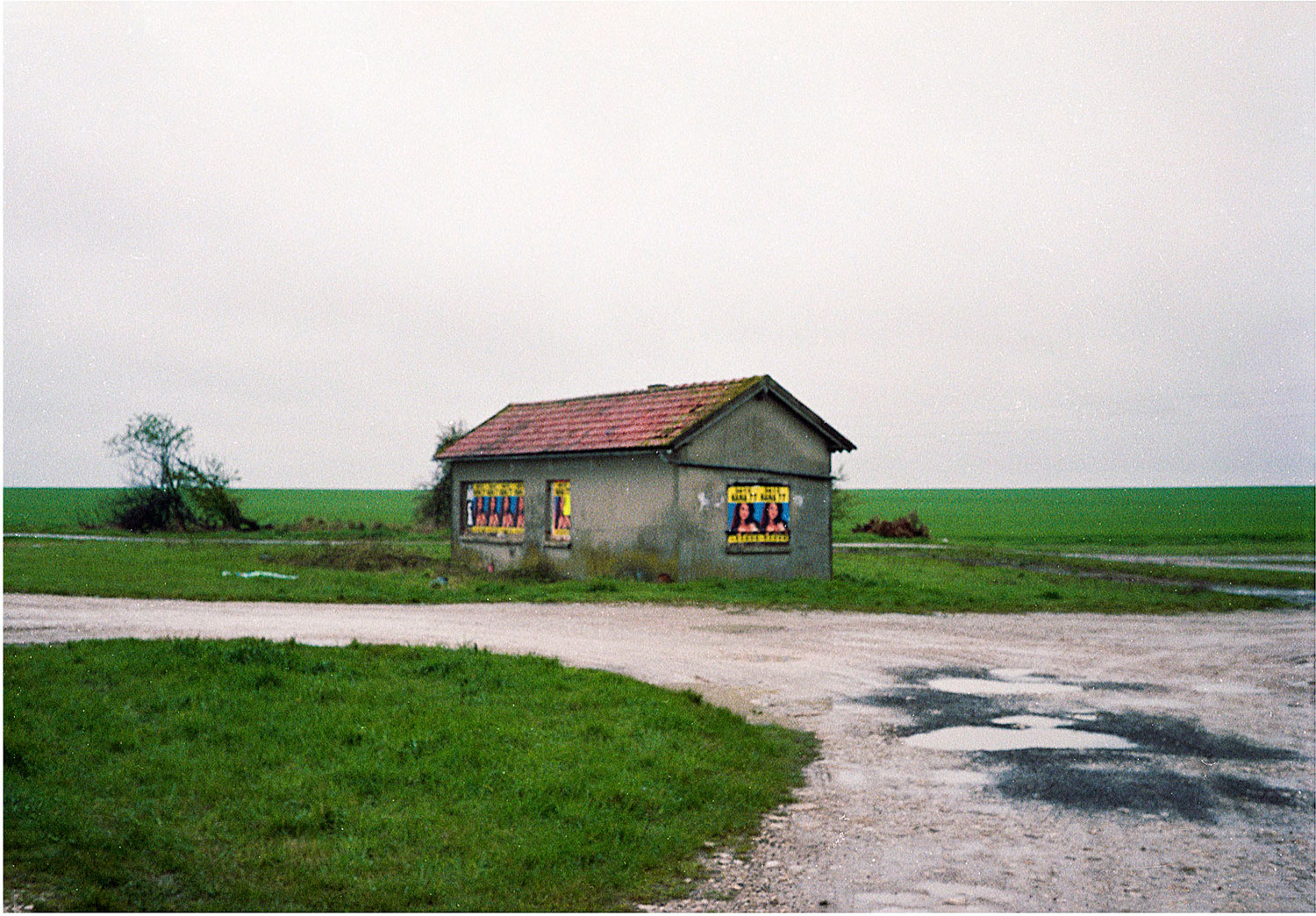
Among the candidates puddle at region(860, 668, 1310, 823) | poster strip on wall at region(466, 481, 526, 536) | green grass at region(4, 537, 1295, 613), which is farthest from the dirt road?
poster strip on wall at region(466, 481, 526, 536)

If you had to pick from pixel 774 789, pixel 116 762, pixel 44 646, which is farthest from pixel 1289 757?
pixel 44 646

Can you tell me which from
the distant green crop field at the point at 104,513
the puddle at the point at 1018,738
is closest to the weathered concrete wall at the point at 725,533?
the puddle at the point at 1018,738

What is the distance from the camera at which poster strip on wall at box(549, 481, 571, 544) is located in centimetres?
2570

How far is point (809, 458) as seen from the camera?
84.7 feet

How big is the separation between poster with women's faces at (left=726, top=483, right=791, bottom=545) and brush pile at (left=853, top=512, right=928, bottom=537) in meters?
33.7

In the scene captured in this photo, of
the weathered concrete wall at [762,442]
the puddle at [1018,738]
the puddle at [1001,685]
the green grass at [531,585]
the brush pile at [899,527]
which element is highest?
the weathered concrete wall at [762,442]

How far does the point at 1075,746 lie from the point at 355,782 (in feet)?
20.0

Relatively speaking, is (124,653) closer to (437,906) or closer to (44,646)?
(44,646)

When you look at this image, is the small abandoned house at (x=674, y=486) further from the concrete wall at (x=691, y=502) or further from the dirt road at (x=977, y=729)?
the dirt road at (x=977, y=729)

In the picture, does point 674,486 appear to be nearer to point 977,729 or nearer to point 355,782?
point 977,729

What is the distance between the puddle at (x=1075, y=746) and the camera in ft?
23.3

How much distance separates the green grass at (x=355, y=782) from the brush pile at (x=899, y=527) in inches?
1928

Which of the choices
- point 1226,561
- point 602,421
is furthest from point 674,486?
point 1226,561

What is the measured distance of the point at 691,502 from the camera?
2289 centimetres
